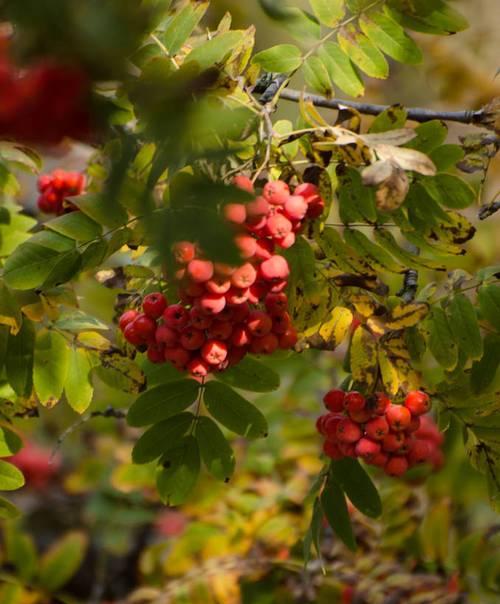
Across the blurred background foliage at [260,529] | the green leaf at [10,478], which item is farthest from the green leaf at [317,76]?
the green leaf at [10,478]

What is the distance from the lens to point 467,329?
122cm

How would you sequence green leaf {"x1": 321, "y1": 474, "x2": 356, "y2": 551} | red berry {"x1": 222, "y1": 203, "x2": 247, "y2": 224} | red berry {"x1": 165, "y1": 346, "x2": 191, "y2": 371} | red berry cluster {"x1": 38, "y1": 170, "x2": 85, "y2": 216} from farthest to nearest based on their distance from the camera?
red berry cluster {"x1": 38, "y1": 170, "x2": 85, "y2": 216} → green leaf {"x1": 321, "y1": 474, "x2": 356, "y2": 551} → red berry {"x1": 165, "y1": 346, "x2": 191, "y2": 371} → red berry {"x1": 222, "y1": 203, "x2": 247, "y2": 224}

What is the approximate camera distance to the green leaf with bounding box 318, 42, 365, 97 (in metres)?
1.34

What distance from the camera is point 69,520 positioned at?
3.01 m

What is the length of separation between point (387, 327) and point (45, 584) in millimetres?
1367

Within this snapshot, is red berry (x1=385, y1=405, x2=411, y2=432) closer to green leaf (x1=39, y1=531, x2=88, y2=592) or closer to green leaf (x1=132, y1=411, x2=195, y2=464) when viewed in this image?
green leaf (x1=132, y1=411, x2=195, y2=464)

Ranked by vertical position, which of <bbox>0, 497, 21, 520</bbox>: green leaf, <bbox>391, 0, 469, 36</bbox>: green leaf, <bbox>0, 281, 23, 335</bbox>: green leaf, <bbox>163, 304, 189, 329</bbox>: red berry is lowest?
<bbox>0, 497, 21, 520</bbox>: green leaf

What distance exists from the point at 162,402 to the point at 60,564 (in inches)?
43.1

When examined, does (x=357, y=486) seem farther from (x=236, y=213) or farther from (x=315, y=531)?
(x=236, y=213)

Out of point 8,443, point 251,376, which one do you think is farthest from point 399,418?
point 8,443

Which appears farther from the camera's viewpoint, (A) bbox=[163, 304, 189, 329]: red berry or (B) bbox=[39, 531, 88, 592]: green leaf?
(B) bbox=[39, 531, 88, 592]: green leaf

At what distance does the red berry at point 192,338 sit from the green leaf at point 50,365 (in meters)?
0.30

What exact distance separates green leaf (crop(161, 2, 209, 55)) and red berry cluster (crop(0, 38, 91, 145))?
2.25 ft

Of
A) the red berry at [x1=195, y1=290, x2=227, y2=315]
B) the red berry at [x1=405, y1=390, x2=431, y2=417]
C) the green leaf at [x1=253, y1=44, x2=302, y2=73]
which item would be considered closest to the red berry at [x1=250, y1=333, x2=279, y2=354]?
the red berry at [x1=195, y1=290, x2=227, y2=315]
